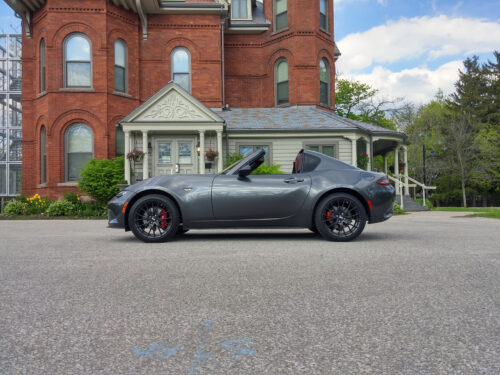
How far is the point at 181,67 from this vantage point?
801 inches

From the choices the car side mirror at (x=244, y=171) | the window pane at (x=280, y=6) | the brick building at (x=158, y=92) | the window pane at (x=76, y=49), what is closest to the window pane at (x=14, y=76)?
the brick building at (x=158, y=92)

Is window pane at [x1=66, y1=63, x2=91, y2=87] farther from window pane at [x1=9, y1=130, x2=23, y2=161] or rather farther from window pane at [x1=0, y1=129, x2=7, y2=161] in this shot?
window pane at [x1=0, y1=129, x2=7, y2=161]

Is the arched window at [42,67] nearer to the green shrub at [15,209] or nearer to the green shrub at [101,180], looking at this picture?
the green shrub at [101,180]

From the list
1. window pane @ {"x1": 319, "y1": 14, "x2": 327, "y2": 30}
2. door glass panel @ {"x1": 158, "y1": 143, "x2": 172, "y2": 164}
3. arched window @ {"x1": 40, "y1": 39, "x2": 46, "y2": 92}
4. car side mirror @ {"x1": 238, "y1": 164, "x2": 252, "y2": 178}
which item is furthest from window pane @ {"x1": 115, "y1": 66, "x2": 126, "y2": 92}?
car side mirror @ {"x1": 238, "y1": 164, "x2": 252, "y2": 178}

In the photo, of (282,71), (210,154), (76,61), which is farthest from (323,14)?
(76,61)

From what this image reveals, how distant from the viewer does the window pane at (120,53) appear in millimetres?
18859

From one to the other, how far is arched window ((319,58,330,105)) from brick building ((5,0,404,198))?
0.30 ft

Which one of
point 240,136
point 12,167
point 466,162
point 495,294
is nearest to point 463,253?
point 495,294

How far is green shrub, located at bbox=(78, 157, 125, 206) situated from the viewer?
15.5m

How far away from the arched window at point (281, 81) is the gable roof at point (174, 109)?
6.38m

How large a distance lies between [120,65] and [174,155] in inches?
205

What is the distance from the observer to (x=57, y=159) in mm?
17719

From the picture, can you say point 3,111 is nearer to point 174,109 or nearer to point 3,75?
point 3,75

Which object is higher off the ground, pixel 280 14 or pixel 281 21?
pixel 280 14
